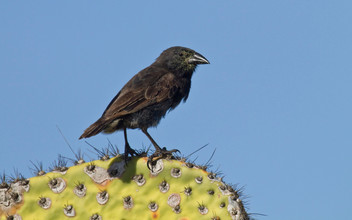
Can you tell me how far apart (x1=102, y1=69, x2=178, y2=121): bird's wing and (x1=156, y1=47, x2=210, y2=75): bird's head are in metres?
0.31

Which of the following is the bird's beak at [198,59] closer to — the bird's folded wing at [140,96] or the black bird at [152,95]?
the black bird at [152,95]

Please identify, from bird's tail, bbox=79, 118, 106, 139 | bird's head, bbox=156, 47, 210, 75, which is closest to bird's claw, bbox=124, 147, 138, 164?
bird's tail, bbox=79, 118, 106, 139

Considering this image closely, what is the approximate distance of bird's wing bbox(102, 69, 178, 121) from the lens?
5340mm

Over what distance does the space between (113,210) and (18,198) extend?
29.5 inches

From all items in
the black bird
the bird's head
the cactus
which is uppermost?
the bird's head

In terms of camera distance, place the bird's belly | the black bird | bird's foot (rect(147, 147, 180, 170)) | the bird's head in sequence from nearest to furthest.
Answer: bird's foot (rect(147, 147, 180, 170))
the black bird
the bird's belly
the bird's head

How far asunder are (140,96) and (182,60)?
1238 millimetres

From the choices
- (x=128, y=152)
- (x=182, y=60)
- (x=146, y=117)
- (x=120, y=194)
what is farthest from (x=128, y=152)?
(x=182, y=60)

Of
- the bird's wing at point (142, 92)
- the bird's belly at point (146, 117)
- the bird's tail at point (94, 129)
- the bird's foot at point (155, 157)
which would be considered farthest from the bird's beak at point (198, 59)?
the bird's foot at point (155, 157)

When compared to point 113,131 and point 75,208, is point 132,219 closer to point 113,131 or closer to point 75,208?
point 75,208

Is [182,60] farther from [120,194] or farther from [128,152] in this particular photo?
[120,194]

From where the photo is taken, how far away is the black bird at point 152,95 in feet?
17.3

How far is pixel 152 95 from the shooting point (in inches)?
225

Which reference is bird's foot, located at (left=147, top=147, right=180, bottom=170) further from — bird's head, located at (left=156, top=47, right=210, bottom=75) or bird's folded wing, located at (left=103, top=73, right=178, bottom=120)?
bird's head, located at (left=156, top=47, right=210, bottom=75)
